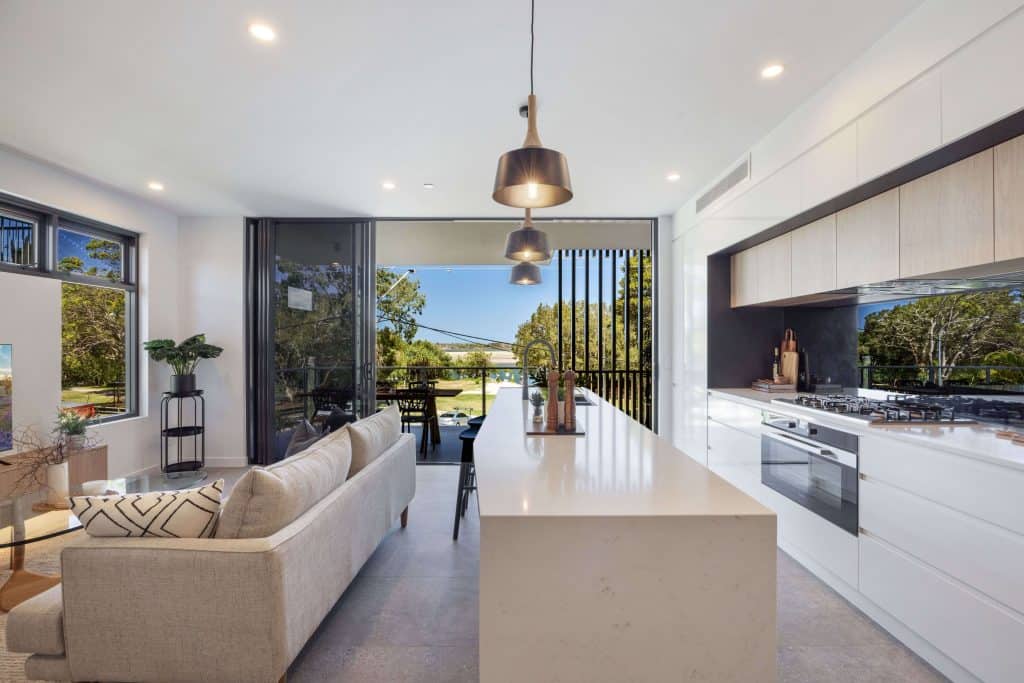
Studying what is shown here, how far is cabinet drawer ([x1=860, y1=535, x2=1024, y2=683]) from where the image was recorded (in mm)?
1546

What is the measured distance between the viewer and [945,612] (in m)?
1.75

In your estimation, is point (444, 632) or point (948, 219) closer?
point (948, 219)

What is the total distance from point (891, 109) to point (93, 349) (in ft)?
18.8

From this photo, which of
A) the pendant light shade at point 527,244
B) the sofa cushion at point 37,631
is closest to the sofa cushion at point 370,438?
the sofa cushion at point 37,631

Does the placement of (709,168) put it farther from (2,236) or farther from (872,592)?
(2,236)

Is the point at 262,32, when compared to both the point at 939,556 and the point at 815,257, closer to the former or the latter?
the point at 815,257

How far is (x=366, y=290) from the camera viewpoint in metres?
5.06

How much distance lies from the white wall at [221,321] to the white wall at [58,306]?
0.69 ft

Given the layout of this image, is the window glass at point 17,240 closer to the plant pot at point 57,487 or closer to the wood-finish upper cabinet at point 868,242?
the plant pot at point 57,487

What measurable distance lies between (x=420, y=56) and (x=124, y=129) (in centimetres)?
211

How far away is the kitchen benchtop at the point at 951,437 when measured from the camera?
159 centimetres

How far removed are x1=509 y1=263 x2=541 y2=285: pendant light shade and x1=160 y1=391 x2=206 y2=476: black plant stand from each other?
3.22 m

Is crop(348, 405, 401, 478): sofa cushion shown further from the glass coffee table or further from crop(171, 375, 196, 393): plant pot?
crop(171, 375, 196, 393): plant pot

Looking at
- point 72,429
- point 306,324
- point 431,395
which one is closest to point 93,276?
point 72,429
